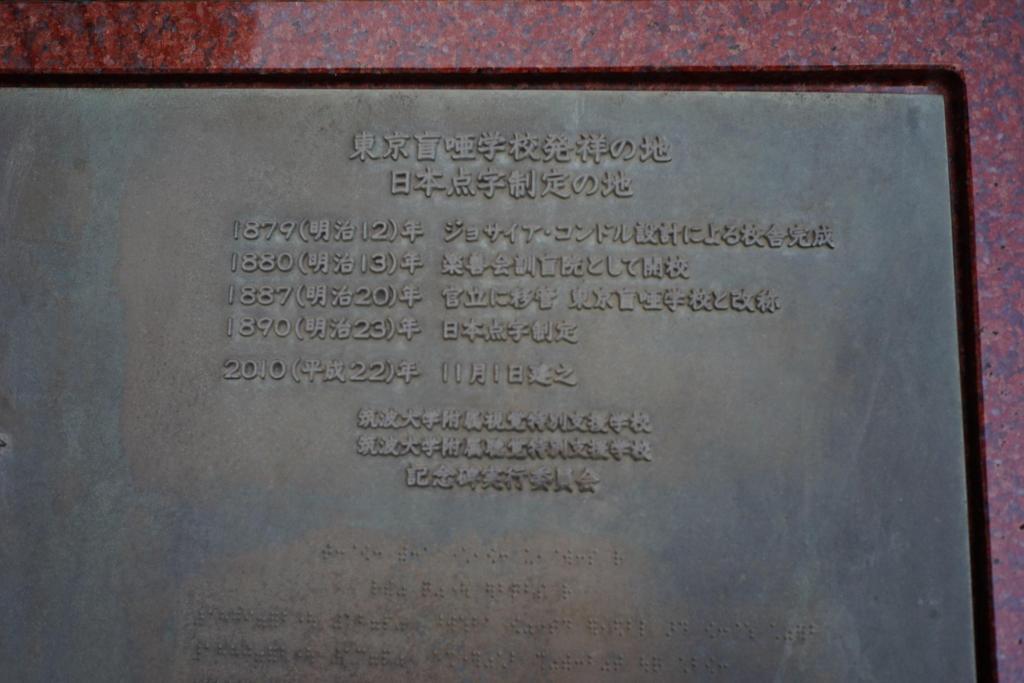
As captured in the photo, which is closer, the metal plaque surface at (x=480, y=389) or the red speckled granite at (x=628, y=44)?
the metal plaque surface at (x=480, y=389)

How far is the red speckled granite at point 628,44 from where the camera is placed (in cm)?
244

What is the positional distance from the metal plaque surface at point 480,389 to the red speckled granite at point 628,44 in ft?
0.45

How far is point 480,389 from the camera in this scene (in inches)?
94.3

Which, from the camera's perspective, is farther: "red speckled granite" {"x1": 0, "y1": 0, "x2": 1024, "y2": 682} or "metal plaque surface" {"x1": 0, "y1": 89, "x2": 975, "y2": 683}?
"red speckled granite" {"x1": 0, "y1": 0, "x2": 1024, "y2": 682}

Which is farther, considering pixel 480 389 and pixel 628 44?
pixel 628 44

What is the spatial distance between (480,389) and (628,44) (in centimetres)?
126

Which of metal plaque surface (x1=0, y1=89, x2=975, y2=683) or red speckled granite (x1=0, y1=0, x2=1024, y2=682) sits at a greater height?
red speckled granite (x1=0, y1=0, x2=1024, y2=682)

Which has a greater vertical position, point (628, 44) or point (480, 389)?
point (628, 44)

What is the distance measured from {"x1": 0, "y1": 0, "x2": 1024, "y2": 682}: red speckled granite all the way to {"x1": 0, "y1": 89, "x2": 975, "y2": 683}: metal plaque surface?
0.14 m

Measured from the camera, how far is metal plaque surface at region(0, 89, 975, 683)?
89.7 inches

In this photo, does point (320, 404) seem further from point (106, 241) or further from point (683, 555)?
point (683, 555)

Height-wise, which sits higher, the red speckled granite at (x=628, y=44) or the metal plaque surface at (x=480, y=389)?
the red speckled granite at (x=628, y=44)

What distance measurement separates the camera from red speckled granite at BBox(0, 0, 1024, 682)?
8.01ft

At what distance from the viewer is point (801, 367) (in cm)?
237
